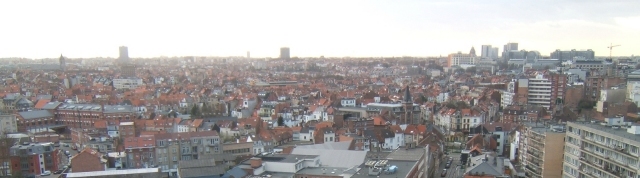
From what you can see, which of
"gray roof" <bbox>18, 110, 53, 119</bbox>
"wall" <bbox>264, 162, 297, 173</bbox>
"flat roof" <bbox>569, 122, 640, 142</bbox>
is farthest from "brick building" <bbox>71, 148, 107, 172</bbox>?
"flat roof" <bbox>569, 122, 640, 142</bbox>

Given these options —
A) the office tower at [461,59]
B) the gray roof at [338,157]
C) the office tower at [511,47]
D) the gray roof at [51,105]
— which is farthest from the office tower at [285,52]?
the gray roof at [338,157]

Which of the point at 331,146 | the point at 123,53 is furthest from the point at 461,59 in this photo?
the point at 123,53

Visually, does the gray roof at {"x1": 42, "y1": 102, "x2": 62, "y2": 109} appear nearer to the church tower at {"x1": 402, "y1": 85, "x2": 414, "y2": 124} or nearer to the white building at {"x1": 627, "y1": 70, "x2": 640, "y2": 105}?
the church tower at {"x1": 402, "y1": 85, "x2": 414, "y2": 124}

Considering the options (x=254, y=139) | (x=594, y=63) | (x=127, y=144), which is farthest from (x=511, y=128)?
(x=594, y=63)

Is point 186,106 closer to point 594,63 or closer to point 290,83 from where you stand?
point 290,83

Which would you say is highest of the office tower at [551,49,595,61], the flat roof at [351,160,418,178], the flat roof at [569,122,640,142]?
the office tower at [551,49,595,61]

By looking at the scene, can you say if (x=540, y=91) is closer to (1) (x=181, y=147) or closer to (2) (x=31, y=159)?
(1) (x=181, y=147)
